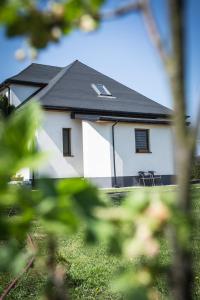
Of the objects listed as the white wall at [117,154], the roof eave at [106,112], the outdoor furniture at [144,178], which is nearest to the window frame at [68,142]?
the white wall at [117,154]

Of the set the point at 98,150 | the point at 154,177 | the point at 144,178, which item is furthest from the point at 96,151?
the point at 154,177

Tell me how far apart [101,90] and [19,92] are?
197 inches

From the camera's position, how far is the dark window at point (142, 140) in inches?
889

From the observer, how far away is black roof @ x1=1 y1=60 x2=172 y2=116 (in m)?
23.0

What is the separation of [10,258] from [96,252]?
5.69 m

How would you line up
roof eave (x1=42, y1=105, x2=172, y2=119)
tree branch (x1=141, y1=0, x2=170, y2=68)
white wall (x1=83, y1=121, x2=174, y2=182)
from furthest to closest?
roof eave (x1=42, y1=105, x2=172, y2=119) < white wall (x1=83, y1=121, x2=174, y2=182) < tree branch (x1=141, y1=0, x2=170, y2=68)

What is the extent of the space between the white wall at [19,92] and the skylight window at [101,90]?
3933mm

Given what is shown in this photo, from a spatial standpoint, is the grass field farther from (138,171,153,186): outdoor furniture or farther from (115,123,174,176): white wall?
(138,171,153,186): outdoor furniture

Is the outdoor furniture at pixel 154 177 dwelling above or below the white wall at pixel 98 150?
below

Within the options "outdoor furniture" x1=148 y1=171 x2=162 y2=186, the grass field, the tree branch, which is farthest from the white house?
the tree branch

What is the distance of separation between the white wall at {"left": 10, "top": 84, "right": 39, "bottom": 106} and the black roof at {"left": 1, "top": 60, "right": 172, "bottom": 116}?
427 millimetres

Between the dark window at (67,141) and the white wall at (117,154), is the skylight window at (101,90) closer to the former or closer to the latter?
the white wall at (117,154)

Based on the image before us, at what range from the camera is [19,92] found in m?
26.5

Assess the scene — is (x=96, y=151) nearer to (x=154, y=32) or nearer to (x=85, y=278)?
(x=85, y=278)
